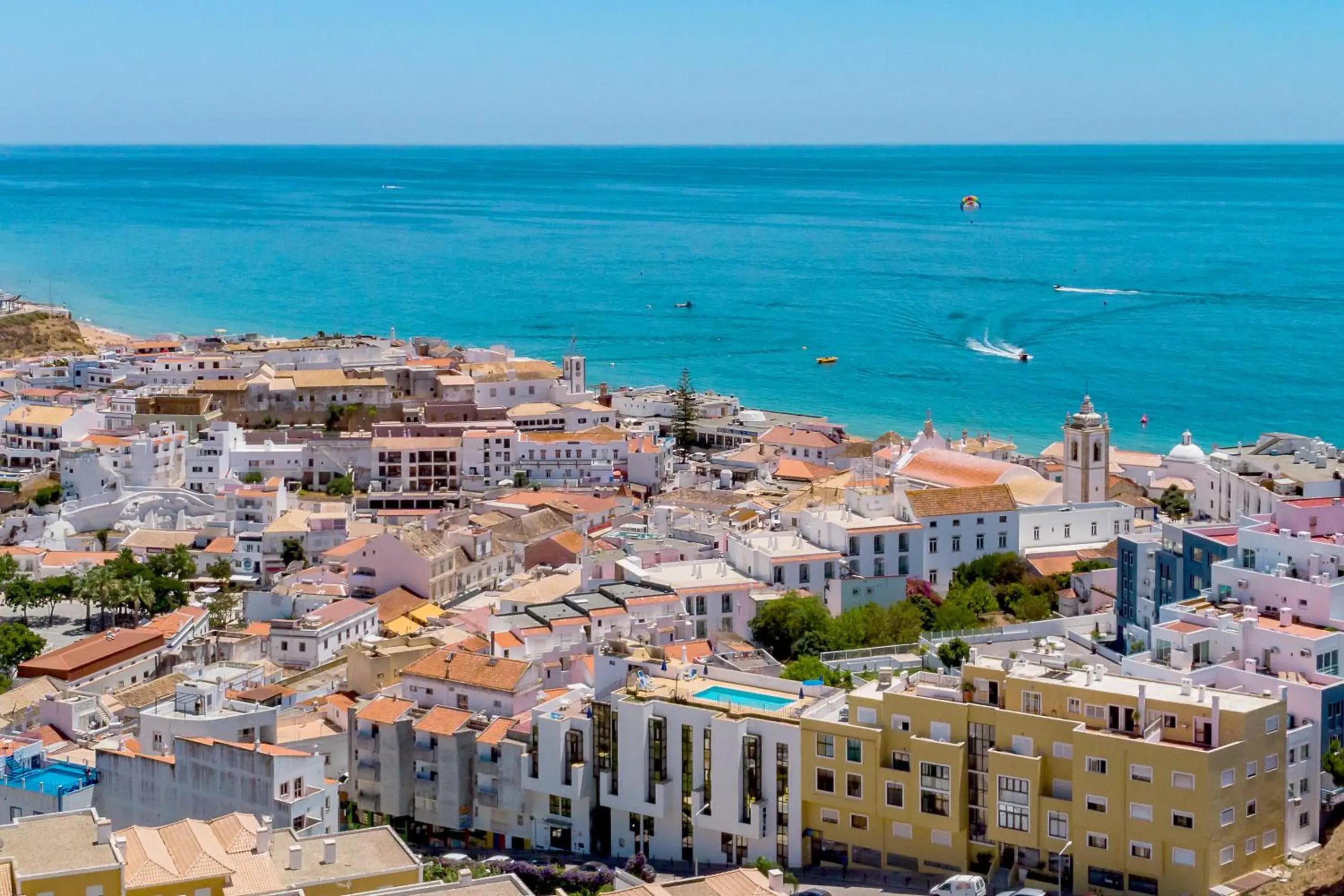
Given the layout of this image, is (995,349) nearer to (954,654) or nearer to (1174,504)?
(1174,504)

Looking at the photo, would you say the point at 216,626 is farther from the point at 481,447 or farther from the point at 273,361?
the point at 273,361

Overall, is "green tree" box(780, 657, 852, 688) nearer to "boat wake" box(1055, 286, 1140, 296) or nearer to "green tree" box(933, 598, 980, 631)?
"green tree" box(933, 598, 980, 631)

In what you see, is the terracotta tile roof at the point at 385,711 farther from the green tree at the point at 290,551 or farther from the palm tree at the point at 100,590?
the green tree at the point at 290,551

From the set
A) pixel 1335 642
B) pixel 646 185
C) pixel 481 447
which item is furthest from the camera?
pixel 646 185

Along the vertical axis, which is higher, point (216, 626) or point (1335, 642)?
point (1335, 642)

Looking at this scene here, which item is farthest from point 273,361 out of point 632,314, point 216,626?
point 632,314

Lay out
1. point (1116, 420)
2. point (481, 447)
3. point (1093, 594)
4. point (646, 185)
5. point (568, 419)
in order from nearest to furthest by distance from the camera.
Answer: point (1093, 594) → point (481, 447) → point (568, 419) → point (1116, 420) → point (646, 185)

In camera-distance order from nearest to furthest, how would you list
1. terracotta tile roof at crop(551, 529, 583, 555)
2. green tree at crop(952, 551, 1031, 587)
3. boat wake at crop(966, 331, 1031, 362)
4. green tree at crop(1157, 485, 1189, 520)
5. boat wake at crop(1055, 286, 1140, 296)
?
1. green tree at crop(952, 551, 1031, 587)
2. terracotta tile roof at crop(551, 529, 583, 555)
3. green tree at crop(1157, 485, 1189, 520)
4. boat wake at crop(966, 331, 1031, 362)
5. boat wake at crop(1055, 286, 1140, 296)

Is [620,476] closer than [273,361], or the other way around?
[620,476]

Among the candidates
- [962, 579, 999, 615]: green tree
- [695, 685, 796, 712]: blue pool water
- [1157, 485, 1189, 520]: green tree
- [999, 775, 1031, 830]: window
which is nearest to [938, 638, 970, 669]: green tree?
[695, 685, 796, 712]: blue pool water
